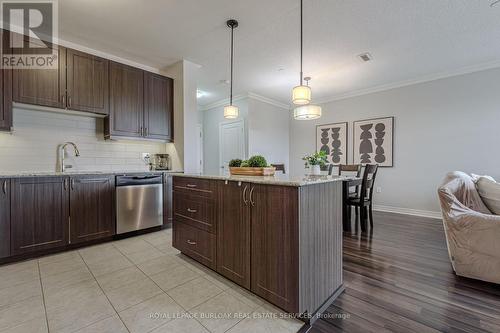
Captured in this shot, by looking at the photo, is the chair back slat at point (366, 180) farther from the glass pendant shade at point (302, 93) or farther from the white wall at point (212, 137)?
the white wall at point (212, 137)

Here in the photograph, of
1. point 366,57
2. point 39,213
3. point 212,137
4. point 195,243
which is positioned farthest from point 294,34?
point 212,137

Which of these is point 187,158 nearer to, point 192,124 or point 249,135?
point 192,124

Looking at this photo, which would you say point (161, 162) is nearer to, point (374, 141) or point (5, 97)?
point (5, 97)

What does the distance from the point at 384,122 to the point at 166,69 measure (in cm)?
446

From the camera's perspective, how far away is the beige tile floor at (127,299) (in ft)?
4.83

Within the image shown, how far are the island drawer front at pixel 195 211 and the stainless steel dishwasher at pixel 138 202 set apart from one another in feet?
3.26

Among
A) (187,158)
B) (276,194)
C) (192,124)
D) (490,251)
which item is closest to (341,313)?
(276,194)

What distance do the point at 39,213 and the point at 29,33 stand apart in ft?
7.11

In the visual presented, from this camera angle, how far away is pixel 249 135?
17.8 feet

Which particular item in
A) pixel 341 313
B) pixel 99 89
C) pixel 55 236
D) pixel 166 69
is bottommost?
pixel 341 313

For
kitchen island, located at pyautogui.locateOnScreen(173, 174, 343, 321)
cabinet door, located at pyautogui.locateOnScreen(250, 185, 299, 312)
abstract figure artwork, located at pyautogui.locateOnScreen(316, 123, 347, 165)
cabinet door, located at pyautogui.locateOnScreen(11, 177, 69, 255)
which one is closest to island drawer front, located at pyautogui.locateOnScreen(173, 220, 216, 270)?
kitchen island, located at pyautogui.locateOnScreen(173, 174, 343, 321)

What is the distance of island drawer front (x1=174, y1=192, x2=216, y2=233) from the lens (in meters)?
2.11

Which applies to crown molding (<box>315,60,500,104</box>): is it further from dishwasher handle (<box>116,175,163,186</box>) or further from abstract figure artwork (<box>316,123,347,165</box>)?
dishwasher handle (<box>116,175,163,186</box>)

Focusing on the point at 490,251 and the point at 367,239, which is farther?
the point at 367,239
